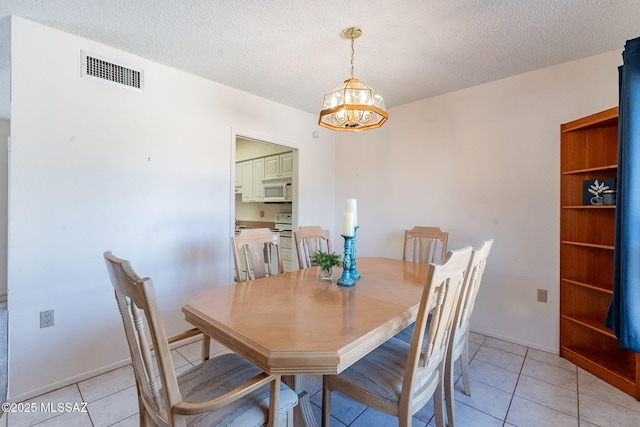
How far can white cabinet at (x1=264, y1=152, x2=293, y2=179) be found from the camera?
161 inches

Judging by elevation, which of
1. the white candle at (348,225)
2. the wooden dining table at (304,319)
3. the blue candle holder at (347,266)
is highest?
the white candle at (348,225)

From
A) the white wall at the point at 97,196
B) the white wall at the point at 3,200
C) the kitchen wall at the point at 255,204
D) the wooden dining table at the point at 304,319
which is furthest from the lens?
the kitchen wall at the point at 255,204

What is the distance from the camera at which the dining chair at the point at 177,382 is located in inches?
32.1

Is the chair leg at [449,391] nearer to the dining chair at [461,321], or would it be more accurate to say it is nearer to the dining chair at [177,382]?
the dining chair at [461,321]

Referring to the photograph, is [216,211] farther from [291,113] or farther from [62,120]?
[291,113]

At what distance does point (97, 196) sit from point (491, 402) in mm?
3097

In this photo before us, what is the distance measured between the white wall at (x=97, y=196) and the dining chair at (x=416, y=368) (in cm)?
190

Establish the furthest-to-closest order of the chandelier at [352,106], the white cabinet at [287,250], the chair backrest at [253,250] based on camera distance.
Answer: the white cabinet at [287,250], the chair backrest at [253,250], the chandelier at [352,106]

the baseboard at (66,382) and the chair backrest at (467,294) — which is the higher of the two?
the chair backrest at (467,294)

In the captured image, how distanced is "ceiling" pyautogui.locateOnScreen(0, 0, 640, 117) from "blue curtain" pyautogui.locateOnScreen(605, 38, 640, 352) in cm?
51

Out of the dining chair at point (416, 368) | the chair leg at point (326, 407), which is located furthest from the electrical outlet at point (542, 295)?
the chair leg at point (326, 407)

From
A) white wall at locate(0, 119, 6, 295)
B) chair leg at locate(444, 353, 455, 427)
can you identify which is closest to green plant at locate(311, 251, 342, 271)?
chair leg at locate(444, 353, 455, 427)

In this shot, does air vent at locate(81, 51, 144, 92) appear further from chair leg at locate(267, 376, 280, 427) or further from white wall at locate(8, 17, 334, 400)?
chair leg at locate(267, 376, 280, 427)

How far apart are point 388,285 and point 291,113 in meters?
2.61
